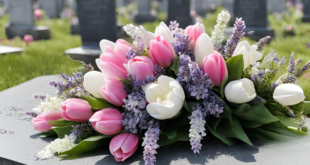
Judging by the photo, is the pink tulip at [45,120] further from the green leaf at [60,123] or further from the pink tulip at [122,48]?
the pink tulip at [122,48]

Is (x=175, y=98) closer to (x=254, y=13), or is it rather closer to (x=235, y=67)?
(x=235, y=67)

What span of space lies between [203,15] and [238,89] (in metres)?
14.0

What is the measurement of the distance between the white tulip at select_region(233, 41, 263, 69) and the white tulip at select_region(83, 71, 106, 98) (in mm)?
569

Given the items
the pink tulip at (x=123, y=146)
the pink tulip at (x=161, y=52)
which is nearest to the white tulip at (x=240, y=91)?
the pink tulip at (x=161, y=52)

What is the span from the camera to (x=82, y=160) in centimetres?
114

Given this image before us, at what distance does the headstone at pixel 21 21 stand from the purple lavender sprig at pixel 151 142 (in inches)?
269

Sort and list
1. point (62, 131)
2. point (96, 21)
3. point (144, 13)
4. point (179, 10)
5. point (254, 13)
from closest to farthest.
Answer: point (62, 131), point (96, 21), point (254, 13), point (179, 10), point (144, 13)

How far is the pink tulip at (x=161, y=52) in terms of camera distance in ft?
3.75

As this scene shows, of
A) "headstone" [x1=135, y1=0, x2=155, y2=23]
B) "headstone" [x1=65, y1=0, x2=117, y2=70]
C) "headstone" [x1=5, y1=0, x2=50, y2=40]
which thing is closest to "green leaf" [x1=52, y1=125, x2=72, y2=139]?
"headstone" [x1=65, y1=0, x2=117, y2=70]

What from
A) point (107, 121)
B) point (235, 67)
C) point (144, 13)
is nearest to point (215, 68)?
point (235, 67)

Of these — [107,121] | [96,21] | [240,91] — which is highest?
[96,21]

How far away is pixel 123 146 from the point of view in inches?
A: 43.2

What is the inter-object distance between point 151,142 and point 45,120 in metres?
A: 0.60

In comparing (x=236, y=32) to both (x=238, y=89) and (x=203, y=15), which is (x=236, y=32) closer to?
(x=238, y=89)
